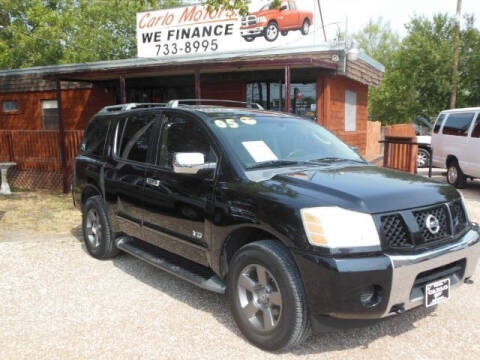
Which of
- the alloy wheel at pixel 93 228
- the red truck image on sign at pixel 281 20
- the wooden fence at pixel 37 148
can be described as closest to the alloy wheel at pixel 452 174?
the red truck image on sign at pixel 281 20

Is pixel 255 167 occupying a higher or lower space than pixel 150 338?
higher

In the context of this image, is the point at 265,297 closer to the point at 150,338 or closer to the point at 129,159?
the point at 150,338

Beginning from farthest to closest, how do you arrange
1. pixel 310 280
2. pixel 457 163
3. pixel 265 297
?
pixel 457 163 → pixel 265 297 → pixel 310 280

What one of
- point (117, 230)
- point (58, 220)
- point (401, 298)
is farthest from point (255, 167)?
point (58, 220)

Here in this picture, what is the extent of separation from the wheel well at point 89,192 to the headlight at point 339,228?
131 inches

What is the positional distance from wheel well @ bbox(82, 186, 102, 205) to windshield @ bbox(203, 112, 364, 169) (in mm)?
2195

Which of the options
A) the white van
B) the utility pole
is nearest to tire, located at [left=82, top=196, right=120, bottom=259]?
the white van

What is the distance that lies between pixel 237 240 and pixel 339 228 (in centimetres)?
96

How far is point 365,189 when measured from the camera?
3168mm

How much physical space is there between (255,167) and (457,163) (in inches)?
350

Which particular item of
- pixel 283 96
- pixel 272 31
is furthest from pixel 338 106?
pixel 272 31

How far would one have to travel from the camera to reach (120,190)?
490cm

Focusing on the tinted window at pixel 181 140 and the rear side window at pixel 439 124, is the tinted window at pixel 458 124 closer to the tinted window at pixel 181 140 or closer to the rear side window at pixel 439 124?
the rear side window at pixel 439 124

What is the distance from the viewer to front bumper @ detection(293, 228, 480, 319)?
9.23 feet
